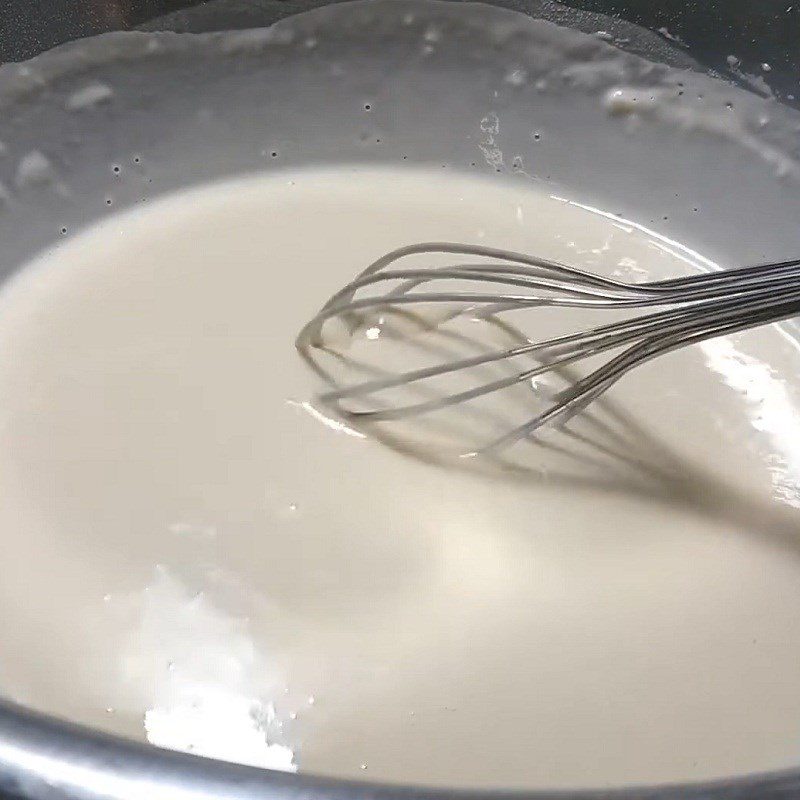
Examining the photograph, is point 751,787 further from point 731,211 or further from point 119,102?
point 119,102

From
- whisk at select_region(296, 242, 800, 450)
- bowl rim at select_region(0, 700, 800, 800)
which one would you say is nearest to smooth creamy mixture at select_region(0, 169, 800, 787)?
whisk at select_region(296, 242, 800, 450)

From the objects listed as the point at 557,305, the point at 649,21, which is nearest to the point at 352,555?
the point at 557,305

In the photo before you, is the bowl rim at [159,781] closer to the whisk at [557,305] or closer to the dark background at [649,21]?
the whisk at [557,305]

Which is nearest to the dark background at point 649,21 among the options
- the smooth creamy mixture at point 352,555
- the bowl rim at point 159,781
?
the smooth creamy mixture at point 352,555

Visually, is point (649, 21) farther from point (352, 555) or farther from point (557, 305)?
point (352, 555)

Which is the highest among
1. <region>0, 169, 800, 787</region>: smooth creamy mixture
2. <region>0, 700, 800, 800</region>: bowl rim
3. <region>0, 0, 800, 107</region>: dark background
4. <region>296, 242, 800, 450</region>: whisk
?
<region>0, 0, 800, 107</region>: dark background

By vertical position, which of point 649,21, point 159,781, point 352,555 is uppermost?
point 649,21

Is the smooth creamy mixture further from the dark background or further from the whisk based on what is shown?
the dark background
